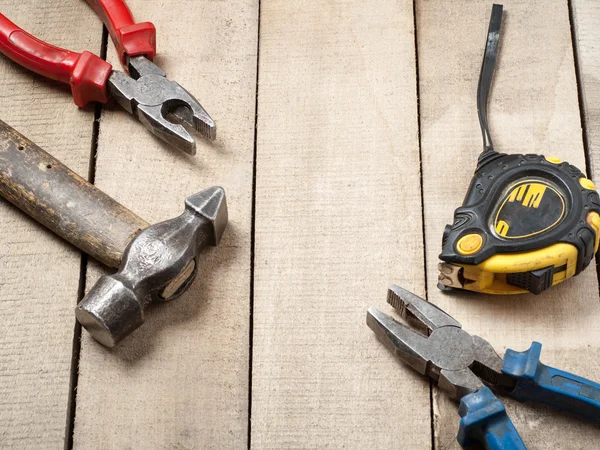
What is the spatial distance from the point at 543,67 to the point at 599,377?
1.60ft

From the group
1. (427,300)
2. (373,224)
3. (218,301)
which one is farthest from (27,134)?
(427,300)

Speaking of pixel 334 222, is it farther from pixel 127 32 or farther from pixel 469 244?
pixel 127 32

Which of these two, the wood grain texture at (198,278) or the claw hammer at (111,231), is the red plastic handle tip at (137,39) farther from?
the claw hammer at (111,231)

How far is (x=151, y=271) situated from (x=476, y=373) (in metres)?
0.43

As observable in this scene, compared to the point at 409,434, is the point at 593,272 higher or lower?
higher

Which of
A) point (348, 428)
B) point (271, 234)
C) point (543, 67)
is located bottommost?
point (348, 428)

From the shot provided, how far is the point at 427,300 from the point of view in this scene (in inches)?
45.7

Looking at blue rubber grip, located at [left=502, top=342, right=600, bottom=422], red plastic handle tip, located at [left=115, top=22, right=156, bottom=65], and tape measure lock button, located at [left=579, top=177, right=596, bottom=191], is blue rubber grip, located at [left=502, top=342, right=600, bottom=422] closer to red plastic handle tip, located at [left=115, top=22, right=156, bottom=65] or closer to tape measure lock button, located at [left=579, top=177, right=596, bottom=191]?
tape measure lock button, located at [left=579, top=177, right=596, bottom=191]

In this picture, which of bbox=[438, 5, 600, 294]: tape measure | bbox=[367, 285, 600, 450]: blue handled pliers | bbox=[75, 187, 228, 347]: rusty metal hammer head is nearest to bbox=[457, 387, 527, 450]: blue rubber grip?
bbox=[367, 285, 600, 450]: blue handled pliers

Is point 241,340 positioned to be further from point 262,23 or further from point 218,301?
point 262,23

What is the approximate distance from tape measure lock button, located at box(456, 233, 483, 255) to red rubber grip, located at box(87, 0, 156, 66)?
1.77 ft

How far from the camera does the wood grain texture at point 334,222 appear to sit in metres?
1.10

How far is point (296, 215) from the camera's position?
1217 mm

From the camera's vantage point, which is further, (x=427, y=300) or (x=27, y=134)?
(x=27, y=134)
